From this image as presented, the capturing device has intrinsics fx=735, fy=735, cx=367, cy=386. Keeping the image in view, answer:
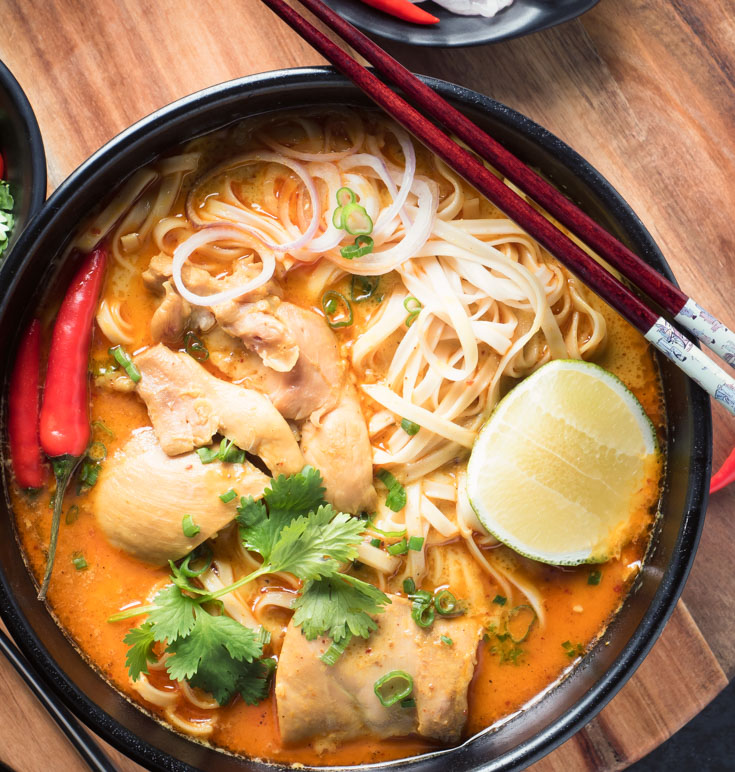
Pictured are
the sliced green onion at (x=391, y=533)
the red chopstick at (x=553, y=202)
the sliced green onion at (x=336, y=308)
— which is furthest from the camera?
the sliced green onion at (x=336, y=308)

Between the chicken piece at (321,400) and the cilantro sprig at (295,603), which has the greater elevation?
the chicken piece at (321,400)

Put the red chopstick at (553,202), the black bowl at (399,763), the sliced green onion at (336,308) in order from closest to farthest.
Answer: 1. the red chopstick at (553,202)
2. the black bowl at (399,763)
3. the sliced green onion at (336,308)

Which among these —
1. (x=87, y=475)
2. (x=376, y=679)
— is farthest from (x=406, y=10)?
(x=376, y=679)

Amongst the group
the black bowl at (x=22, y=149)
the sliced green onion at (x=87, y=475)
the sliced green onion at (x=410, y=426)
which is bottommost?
the sliced green onion at (x=410, y=426)

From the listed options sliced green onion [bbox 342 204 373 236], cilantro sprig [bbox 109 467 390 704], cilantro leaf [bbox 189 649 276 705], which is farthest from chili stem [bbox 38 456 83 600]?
sliced green onion [bbox 342 204 373 236]

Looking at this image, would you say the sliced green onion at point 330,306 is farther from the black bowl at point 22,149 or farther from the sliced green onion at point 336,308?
the black bowl at point 22,149

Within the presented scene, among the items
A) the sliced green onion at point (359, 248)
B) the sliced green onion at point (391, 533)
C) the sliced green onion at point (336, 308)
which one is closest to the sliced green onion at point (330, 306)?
the sliced green onion at point (336, 308)

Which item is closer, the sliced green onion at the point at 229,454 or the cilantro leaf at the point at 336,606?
the cilantro leaf at the point at 336,606
